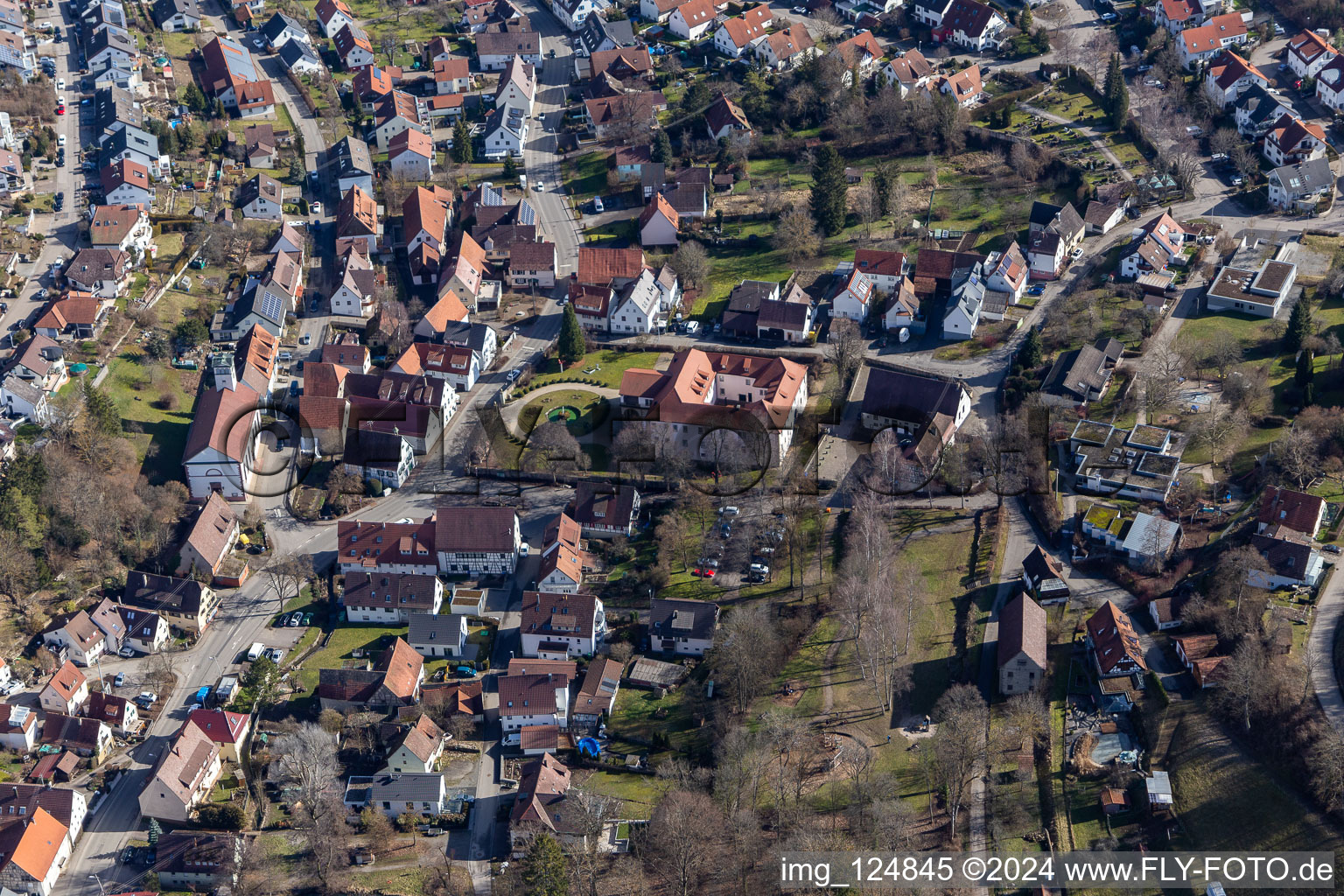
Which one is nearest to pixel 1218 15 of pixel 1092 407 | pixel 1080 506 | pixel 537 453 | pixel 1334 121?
pixel 1334 121

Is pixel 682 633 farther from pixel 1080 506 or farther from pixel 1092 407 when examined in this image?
pixel 1092 407

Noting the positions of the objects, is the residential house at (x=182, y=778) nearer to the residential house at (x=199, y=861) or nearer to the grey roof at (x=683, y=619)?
the residential house at (x=199, y=861)

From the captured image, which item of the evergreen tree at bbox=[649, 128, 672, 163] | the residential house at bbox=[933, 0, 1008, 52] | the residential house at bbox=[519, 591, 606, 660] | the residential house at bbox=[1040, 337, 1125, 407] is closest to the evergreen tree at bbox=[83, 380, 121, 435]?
the residential house at bbox=[519, 591, 606, 660]

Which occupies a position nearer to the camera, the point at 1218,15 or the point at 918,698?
the point at 918,698

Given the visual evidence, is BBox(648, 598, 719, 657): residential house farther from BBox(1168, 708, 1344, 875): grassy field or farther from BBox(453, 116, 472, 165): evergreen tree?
BBox(453, 116, 472, 165): evergreen tree

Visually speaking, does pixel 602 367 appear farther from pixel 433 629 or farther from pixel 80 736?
pixel 80 736

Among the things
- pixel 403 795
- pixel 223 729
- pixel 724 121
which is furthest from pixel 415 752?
pixel 724 121
